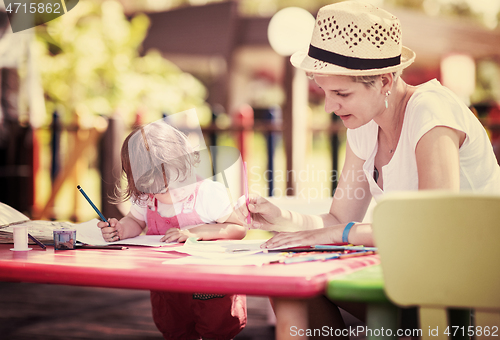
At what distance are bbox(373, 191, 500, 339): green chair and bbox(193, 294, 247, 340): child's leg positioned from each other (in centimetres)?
84

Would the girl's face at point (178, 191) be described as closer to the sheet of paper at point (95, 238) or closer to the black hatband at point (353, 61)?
the sheet of paper at point (95, 238)

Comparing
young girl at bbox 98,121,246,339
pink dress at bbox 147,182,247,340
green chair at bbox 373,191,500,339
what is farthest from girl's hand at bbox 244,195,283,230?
green chair at bbox 373,191,500,339

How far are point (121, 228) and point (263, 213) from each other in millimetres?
500

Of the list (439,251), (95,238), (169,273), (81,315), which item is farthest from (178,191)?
(81,315)

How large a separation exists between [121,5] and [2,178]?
17.6 feet

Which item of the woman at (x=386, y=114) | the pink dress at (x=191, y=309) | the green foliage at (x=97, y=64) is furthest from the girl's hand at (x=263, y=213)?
the green foliage at (x=97, y=64)

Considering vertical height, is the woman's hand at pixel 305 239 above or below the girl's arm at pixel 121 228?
above

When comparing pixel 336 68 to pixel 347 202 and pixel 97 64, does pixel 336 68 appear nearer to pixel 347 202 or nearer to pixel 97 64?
pixel 347 202

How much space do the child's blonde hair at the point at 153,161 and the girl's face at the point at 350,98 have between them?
609 millimetres

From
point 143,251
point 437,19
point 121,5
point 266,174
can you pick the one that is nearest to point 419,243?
point 143,251

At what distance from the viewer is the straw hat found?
132 centimetres

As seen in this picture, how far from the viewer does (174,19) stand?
877 cm

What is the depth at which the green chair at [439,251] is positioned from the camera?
0.79 meters

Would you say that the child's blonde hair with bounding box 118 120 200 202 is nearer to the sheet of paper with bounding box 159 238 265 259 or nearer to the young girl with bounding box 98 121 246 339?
the young girl with bounding box 98 121 246 339
